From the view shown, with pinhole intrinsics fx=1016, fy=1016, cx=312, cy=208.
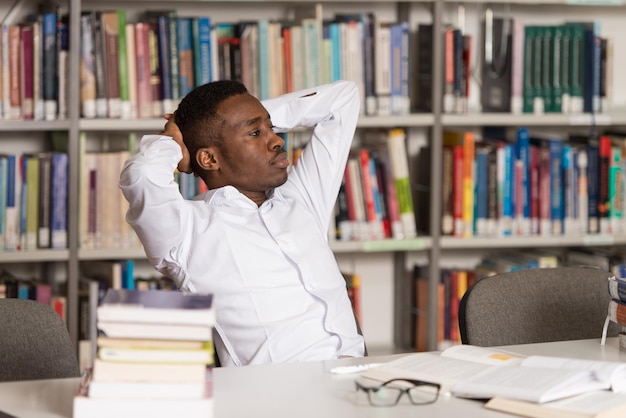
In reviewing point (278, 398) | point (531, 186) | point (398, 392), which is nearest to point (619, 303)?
point (398, 392)

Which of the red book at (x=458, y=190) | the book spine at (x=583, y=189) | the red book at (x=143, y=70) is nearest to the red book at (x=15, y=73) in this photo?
the red book at (x=143, y=70)

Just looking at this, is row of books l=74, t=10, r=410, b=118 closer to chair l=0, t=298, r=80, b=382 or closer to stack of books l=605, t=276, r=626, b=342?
chair l=0, t=298, r=80, b=382

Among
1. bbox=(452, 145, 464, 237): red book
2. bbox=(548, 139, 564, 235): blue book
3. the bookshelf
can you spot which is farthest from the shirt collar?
bbox=(548, 139, 564, 235): blue book

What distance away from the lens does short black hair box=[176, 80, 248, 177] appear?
227 centimetres

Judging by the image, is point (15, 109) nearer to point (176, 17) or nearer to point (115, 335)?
point (176, 17)

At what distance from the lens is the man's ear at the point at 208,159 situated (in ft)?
7.51

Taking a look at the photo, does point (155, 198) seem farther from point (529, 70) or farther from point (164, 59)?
point (529, 70)

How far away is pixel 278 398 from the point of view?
1528mm

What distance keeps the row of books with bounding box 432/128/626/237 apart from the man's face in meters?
1.42

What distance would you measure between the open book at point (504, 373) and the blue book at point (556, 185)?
77.5 inches

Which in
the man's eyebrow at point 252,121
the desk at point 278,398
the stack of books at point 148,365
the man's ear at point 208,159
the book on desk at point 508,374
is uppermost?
the man's eyebrow at point 252,121

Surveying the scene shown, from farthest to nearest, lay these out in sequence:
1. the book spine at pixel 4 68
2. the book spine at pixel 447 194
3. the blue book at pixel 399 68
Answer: the book spine at pixel 447 194 → the blue book at pixel 399 68 → the book spine at pixel 4 68

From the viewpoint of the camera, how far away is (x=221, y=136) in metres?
2.26

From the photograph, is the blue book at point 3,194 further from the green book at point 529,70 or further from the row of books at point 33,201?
the green book at point 529,70
